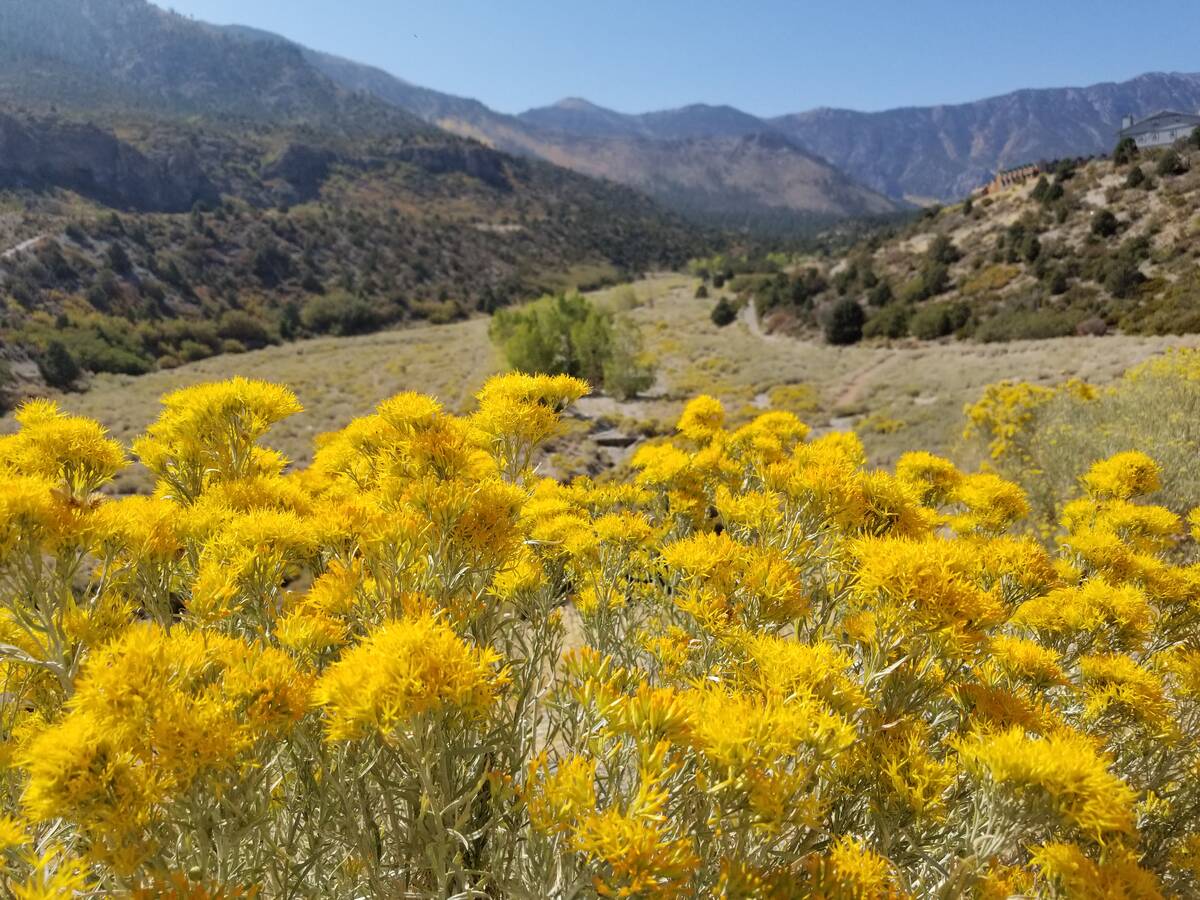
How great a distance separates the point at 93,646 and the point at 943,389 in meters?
29.9

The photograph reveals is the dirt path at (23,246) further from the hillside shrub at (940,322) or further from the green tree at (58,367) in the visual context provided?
the hillside shrub at (940,322)

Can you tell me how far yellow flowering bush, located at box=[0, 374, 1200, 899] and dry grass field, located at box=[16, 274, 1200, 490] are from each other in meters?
10.1

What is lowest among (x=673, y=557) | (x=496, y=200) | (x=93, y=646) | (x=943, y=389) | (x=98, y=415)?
(x=98, y=415)

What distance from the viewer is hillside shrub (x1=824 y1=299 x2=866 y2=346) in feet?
149

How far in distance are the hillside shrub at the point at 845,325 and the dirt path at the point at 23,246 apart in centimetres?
7198

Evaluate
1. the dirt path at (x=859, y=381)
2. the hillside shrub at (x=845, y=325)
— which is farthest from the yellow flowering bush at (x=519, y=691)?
the hillside shrub at (x=845, y=325)

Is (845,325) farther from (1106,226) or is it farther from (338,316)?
(338,316)

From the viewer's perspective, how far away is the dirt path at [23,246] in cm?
5503

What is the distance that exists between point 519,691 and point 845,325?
47938 mm

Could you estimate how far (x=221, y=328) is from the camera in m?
58.9

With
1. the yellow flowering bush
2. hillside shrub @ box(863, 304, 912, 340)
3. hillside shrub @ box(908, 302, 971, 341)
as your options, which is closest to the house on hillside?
hillside shrub @ box(863, 304, 912, 340)

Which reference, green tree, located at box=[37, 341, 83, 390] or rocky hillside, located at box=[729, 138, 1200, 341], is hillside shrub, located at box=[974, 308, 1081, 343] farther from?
green tree, located at box=[37, 341, 83, 390]

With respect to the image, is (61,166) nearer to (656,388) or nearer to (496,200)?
(496,200)

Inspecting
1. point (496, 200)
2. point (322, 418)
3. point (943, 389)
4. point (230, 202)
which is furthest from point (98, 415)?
point (496, 200)
